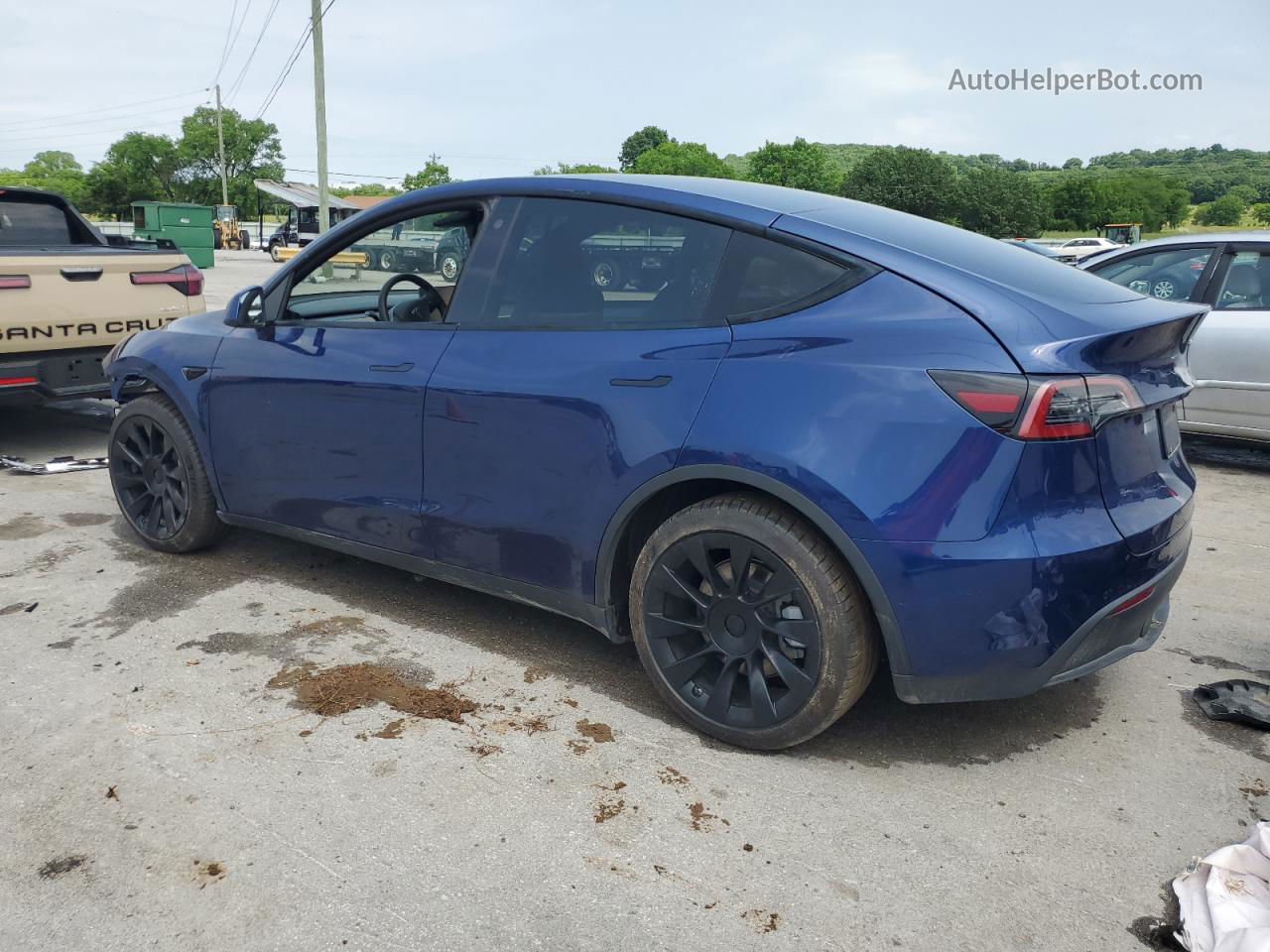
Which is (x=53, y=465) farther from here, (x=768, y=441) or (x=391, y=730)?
(x=768, y=441)

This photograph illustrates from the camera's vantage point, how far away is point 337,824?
2.71 metres

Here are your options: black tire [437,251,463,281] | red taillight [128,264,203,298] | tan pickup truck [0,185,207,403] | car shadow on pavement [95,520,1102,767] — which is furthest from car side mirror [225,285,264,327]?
red taillight [128,264,203,298]

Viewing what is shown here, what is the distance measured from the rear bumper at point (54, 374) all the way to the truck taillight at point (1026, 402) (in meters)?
5.98

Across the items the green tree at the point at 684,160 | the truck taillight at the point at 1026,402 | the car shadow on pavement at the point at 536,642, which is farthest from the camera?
the green tree at the point at 684,160

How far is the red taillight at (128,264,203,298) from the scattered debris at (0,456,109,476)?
128 cm

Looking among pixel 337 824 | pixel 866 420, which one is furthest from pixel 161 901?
pixel 866 420

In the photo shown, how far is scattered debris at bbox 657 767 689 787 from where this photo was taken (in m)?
2.93

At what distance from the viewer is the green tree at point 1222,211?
73812 millimetres

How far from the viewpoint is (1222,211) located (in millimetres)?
76188

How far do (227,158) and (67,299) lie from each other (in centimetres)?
10573

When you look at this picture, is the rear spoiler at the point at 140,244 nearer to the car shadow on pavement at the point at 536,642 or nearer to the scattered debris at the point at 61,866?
the car shadow on pavement at the point at 536,642

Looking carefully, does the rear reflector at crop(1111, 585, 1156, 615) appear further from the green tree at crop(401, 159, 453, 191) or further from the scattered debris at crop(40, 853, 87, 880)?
the green tree at crop(401, 159, 453, 191)

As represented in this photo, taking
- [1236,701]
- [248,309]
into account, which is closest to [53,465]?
[248,309]

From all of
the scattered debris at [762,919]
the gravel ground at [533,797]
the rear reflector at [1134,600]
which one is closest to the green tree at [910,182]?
the gravel ground at [533,797]
